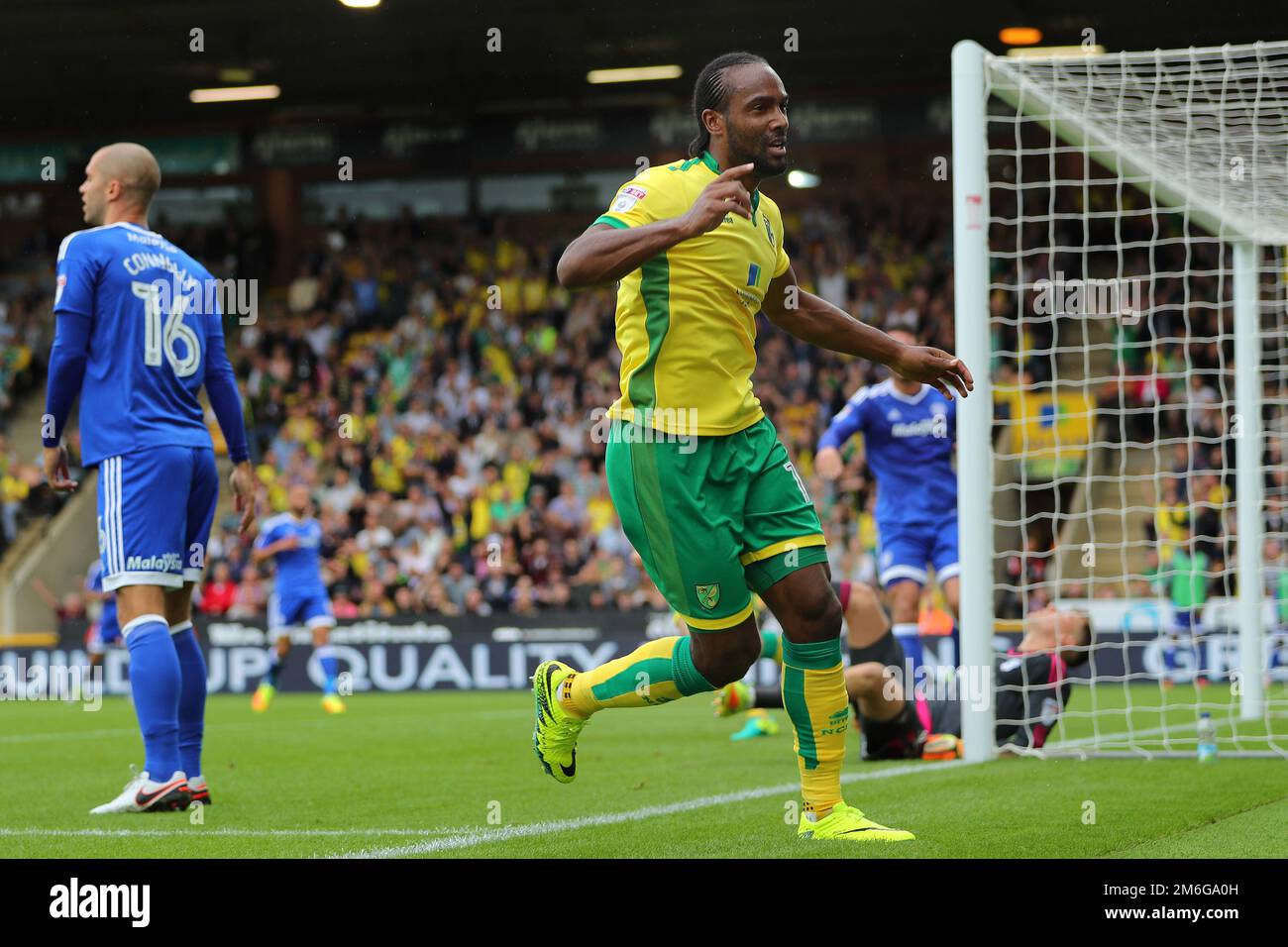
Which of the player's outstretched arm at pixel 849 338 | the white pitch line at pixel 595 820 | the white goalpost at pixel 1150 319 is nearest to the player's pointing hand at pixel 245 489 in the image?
the white pitch line at pixel 595 820

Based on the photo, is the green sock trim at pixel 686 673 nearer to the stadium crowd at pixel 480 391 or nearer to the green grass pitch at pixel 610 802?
the green grass pitch at pixel 610 802

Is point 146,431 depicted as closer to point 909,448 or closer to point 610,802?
point 610,802

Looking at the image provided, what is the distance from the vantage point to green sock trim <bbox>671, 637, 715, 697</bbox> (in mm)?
4812

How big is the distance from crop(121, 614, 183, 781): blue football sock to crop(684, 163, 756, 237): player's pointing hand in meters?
2.66

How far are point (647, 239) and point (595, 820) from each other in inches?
84.5

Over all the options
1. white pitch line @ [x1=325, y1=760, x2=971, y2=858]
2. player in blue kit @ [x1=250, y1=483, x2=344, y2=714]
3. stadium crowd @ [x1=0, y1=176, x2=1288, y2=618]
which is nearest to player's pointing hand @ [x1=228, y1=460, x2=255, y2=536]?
white pitch line @ [x1=325, y1=760, x2=971, y2=858]

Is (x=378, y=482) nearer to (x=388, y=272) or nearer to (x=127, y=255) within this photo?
(x=388, y=272)

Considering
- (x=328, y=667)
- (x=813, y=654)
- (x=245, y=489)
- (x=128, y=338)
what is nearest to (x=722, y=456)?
(x=813, y=654)

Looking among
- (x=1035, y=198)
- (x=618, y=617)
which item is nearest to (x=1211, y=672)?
(x=618, y=617)

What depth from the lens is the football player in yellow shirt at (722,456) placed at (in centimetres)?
459

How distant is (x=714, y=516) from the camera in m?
4.59

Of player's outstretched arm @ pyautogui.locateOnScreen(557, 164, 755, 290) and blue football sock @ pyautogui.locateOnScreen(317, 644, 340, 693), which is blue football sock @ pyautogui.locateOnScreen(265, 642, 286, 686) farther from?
player's outstretched arm @ pyautogui.locateOnScreen(557, 164, 755, 290)

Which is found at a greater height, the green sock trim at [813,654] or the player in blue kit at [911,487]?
the player in blue kit at [911,487]

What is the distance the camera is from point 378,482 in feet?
69.4
